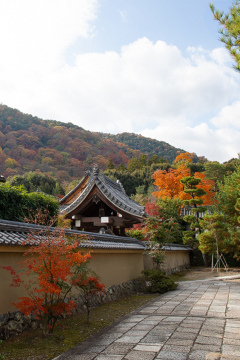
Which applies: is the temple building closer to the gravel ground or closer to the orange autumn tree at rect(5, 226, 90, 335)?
the gravel ground

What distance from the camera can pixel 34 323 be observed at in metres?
5.30

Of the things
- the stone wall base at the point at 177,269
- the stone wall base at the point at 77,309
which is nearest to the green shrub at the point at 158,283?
the stone wall base at the point at 77,309

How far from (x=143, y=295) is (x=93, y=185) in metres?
5.31

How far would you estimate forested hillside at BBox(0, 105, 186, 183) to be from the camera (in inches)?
1745

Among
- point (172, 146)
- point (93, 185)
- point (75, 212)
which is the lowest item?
point (75, 212)

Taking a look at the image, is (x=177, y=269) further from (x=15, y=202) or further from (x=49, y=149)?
(x=49, y=149)

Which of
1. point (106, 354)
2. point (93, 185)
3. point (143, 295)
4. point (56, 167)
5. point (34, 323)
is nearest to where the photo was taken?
point (106, 354)

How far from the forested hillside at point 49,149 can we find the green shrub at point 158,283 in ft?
108

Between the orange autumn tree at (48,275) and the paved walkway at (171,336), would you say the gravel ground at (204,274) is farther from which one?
the orange autumn tree at (48,275)

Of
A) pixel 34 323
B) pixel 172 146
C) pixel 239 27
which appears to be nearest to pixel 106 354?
pixel 34 323

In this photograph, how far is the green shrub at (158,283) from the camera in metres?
10.4

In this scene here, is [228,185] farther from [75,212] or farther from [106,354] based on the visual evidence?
[106,354]

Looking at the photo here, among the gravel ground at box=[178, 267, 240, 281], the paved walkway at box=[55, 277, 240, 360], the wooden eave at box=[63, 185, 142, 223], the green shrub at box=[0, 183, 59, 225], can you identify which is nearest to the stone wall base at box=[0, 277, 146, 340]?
the paved walkway at box=[55, 277, 240, 360]

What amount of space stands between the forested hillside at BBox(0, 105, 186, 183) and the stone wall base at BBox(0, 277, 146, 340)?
3259 centimetres
